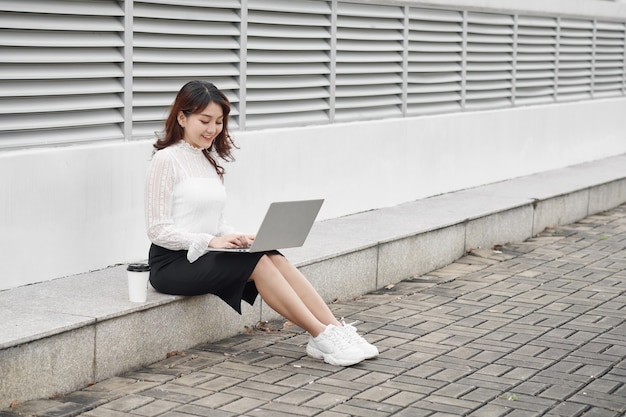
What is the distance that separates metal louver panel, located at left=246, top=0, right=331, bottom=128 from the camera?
27.8 feet

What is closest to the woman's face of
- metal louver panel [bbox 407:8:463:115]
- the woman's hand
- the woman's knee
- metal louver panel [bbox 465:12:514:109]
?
the woman's hand

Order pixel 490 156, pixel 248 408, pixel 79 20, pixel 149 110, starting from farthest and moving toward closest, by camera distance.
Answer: pixel 490 156 < pixel 149 110 < pixel 79 20 < pixel 248 408

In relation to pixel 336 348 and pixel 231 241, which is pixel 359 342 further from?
pixel 231 241

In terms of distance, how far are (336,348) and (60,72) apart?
2.23 m

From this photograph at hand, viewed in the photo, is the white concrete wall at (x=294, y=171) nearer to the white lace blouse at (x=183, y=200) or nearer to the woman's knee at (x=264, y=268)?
the white lace blouse at (x=183, y=200)

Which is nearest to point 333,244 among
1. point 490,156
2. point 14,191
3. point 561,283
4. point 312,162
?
point 312,162

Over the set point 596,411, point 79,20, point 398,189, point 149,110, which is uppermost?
point 79,20

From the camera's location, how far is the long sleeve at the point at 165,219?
243 inches

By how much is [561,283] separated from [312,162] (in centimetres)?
204

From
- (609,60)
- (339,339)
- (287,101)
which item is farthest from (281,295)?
(609,60)

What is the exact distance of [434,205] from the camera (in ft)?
33.0

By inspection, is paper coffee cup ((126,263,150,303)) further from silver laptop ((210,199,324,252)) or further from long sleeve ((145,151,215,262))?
silver laptop ((210,199,324,252))

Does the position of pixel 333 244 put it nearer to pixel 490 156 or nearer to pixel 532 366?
Answer: pixel 532 366

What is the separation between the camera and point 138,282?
19.6 ft
